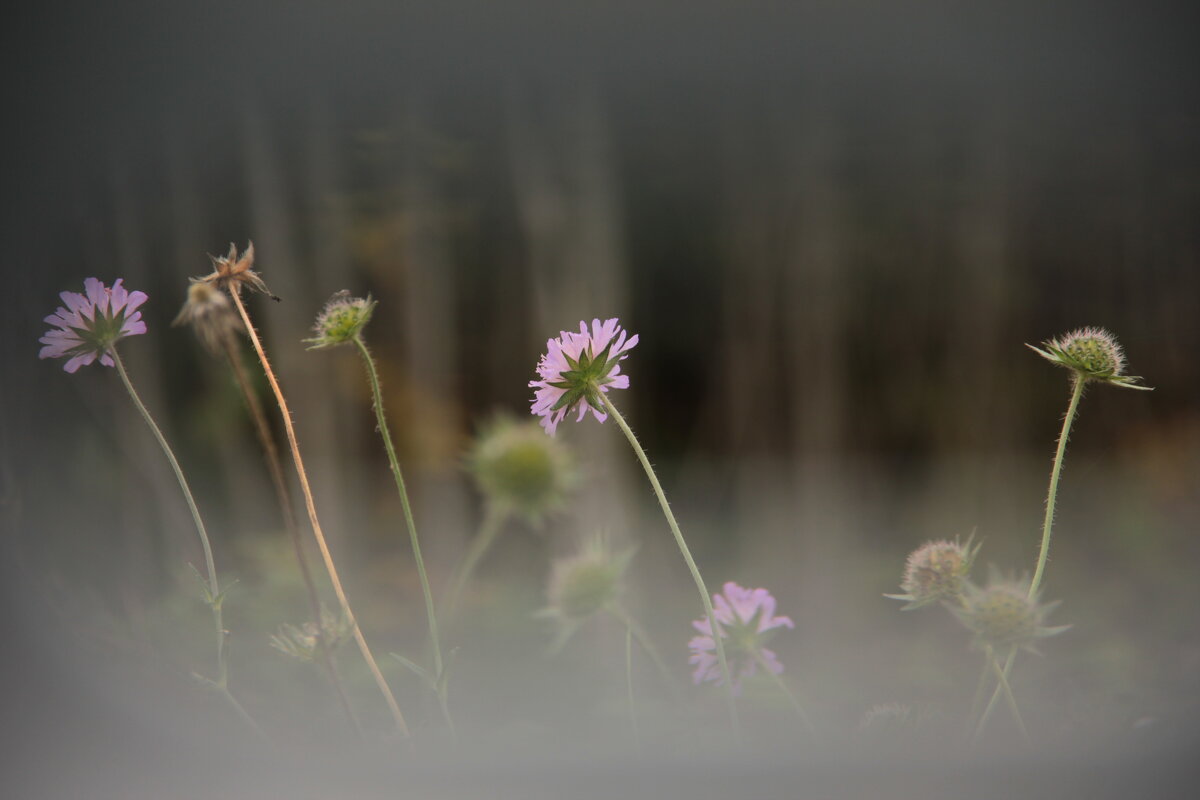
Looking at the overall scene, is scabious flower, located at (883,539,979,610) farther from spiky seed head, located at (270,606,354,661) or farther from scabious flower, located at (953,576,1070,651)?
spiky seed head, located at (270,606,354,661)

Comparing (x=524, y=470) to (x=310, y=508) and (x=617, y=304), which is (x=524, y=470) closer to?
(x=310, y=508)

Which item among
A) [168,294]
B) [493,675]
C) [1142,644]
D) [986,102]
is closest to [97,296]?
[168,294]

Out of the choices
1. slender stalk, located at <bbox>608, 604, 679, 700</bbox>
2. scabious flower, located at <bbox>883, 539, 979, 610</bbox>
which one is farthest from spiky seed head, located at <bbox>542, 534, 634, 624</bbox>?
scabious flower, located at <bbox>883, 539, 979, 610</bbox>

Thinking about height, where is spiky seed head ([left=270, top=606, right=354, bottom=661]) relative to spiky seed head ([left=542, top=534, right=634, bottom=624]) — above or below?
below

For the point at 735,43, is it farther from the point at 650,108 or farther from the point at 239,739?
the point at 239,739

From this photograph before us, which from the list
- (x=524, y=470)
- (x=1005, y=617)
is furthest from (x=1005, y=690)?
(x=524, y=470)

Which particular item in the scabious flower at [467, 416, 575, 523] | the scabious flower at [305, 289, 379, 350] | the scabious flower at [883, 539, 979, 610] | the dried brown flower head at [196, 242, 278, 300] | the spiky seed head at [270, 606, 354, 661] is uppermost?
the dried brown flower head at [196, 242, 278, 300]
